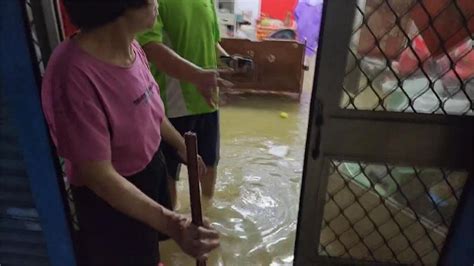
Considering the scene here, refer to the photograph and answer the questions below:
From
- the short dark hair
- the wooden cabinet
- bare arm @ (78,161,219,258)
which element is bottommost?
the wooden cabinet

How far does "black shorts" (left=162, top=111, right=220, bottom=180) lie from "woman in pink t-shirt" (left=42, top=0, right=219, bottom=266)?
25.9 inches

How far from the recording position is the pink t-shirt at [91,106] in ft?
2.79

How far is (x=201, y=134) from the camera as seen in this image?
1779mm

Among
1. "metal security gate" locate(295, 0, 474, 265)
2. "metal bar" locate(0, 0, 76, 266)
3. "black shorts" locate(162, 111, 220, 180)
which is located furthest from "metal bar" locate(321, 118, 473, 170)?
"metal bar" locate(0, 0, 76, 266)

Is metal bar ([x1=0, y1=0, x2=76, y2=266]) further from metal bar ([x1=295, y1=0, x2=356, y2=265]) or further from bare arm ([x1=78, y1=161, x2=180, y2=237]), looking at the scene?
metal bar ([x1=295, y1=0, x2=356, y2=265])

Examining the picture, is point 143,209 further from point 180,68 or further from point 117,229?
point 180,68

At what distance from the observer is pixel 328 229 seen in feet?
4.81

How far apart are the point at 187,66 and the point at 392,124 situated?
27.8 inches

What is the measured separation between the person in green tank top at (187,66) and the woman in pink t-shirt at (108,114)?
42 centimetres

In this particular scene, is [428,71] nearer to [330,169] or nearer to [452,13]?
[452,13]

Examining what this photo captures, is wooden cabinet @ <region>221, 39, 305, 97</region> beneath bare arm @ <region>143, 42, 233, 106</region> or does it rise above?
beneath

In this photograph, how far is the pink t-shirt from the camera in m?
0.85

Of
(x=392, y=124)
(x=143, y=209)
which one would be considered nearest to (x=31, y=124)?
(x=143, y=209)

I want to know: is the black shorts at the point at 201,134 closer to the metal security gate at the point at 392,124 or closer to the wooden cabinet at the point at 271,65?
the metal security gate at the point at 392,124
